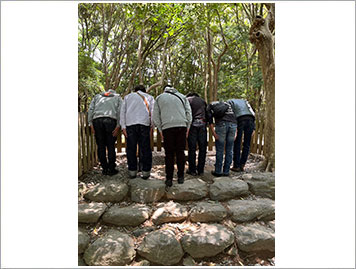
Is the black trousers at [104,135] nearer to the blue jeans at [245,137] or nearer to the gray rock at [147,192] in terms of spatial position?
the gray rock at [147,192]

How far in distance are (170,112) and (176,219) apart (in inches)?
68.0

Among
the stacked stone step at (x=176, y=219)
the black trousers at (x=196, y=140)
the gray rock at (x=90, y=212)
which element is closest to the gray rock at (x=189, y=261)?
the stacked stone step at (x=176, y=219)

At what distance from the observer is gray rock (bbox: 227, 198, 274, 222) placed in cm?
307

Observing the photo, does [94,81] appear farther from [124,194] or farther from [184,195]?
[184,195]

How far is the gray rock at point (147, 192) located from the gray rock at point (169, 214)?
0.90 feet

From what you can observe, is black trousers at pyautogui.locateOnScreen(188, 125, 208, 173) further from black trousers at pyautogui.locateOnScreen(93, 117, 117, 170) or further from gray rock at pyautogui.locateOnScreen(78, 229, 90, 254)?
gray rock at pyautogui.locateOnScreen(78, 229, 90, 254)

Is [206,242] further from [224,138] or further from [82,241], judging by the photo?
[224,138]

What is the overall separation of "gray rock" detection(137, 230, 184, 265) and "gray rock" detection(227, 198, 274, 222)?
1027 mm

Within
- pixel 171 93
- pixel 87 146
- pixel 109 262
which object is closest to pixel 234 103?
pixel 171 93

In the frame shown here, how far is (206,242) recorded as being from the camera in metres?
2.59

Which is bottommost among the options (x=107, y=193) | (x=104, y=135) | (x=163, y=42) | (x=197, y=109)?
(x=107, y=193)

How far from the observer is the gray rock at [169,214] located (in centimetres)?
298

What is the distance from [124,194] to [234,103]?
2.92m

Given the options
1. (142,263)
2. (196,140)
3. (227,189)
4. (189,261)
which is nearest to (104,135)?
(196,140)
